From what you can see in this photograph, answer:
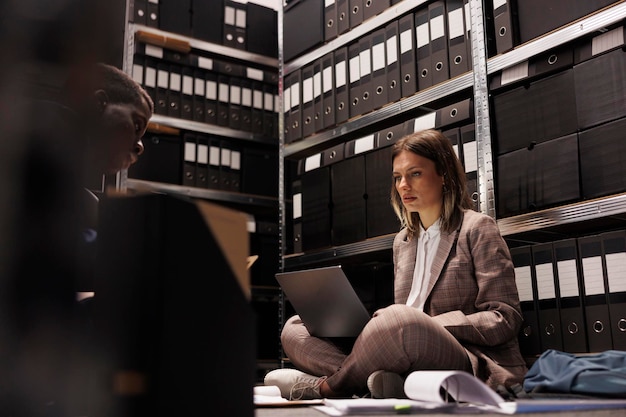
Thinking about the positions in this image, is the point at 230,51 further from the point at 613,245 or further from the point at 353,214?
the point at 613,245

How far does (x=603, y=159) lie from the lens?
65.8 inches

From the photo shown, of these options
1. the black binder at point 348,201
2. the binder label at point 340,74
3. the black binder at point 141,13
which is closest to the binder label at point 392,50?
the binder label at point 340,74

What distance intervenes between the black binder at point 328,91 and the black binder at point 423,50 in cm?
44

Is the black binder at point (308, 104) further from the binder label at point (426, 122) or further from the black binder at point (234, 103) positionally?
the binder label at point (426, 122)

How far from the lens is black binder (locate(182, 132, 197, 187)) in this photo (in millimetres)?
2902

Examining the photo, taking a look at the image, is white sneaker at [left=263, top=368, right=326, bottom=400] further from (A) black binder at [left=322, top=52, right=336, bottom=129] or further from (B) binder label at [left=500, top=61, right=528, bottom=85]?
(A) black binder at [left=322, top=52, right=336, bottom=129]

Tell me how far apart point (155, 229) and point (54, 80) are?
2.7 inches

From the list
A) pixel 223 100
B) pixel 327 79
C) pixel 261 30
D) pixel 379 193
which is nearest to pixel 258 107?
pixel 223 100

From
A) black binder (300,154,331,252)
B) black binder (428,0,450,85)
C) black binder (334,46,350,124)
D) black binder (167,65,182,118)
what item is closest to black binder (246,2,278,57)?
black binder (167,65,182,118)

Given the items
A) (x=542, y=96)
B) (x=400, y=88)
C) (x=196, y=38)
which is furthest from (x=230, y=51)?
(x=542, y=96)

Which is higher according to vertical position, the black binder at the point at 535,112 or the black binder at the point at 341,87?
the black binder at the point at 341,87

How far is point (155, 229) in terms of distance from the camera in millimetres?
241

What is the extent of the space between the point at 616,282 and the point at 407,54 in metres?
1.06

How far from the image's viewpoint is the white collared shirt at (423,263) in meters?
1.64
